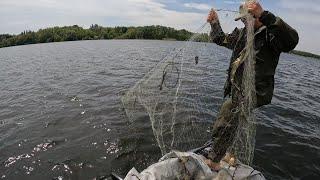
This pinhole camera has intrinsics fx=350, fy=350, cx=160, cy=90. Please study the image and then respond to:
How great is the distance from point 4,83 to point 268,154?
61.4 ft

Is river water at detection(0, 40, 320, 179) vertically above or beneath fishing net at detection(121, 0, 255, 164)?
beneath

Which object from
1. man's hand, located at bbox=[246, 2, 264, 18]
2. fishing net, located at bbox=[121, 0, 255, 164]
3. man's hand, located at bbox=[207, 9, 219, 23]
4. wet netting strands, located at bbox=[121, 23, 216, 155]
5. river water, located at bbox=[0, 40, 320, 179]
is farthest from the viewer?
river water, located at bbox=[0, 40, 320, 179]

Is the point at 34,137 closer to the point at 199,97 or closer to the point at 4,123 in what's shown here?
the point at 4,123

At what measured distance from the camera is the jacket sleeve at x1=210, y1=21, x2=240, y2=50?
7.32m

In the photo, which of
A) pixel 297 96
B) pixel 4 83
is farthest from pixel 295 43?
pixel 4 83

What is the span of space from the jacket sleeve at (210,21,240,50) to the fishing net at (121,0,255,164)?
394mm

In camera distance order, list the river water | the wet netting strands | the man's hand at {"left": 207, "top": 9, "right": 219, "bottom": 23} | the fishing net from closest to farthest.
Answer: the fishing net, the man's hand at {"left": 207, "top": 9, "right": 219, "bottom": 23}, the wet netting strands, the river water

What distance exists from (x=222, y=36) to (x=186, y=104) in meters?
7.86

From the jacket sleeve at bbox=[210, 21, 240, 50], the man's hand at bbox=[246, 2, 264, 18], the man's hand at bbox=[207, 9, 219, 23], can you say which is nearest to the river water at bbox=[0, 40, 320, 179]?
the jacket sleeve at bbox=[210, 21, 240, 50]

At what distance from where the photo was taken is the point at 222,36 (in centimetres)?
740

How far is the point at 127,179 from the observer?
237 inches

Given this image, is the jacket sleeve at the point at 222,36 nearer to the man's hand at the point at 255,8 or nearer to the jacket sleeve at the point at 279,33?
the jacket sleeve at the point at 279,33

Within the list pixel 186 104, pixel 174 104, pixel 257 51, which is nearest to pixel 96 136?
pixel 174 104

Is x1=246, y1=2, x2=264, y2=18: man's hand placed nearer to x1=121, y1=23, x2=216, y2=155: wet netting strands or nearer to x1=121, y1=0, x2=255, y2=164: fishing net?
x1=121, y1=0, x2=255, y2=164: fishing net
